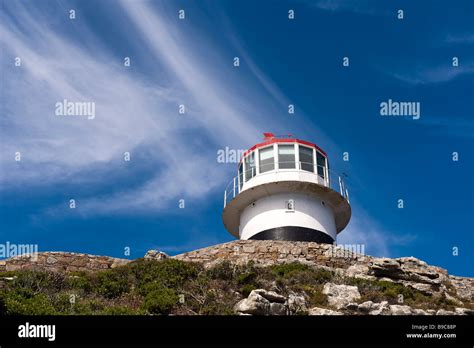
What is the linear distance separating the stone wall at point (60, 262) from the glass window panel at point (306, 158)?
354 inches

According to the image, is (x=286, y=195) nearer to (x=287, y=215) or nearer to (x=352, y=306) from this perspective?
(x=287, y=215)

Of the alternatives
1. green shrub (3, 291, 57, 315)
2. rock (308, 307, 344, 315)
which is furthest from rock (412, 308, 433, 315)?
green shrub (3, 291, 57, 315)

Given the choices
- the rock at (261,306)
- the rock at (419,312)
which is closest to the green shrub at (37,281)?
the rock at (261,306)

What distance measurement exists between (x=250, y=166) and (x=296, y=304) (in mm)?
12471

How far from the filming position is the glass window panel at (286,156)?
93.2ft

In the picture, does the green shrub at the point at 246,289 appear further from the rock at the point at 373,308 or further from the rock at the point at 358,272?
the rock at the point at 358,272

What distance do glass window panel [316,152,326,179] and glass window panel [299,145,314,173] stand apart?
36 cm

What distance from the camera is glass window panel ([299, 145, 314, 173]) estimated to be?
2852cm

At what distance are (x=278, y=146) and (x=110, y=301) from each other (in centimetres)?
1211

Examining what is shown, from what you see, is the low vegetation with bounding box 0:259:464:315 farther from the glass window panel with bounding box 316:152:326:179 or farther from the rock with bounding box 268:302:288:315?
the glass window panel with bounding box 316:152:326:179

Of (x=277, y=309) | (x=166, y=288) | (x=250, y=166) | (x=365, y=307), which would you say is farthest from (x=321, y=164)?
(x=277, y=309)

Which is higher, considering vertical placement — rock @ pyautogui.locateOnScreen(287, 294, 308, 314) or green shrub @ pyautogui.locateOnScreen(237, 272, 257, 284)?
green shrub @ pyautogui.locateOnScreen(237, 272, 257, 284)

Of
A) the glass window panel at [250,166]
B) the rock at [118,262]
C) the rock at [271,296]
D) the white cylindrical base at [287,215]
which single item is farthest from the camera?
the glass window panel at [250,166]
